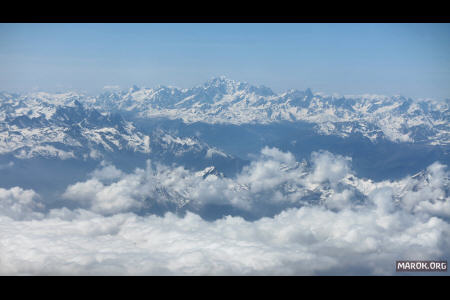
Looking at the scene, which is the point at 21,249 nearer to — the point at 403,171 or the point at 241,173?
the point at 241,173

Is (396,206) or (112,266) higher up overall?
(396,206)

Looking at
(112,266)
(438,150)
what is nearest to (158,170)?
(438,150)

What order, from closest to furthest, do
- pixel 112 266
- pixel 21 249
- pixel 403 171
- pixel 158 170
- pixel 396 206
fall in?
pixel 21 249
pixel 112 266
pixel 396 206
pixel 403 171
pixel 158 170

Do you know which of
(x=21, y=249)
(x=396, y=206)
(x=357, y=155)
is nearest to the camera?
(x=21, y=249)
